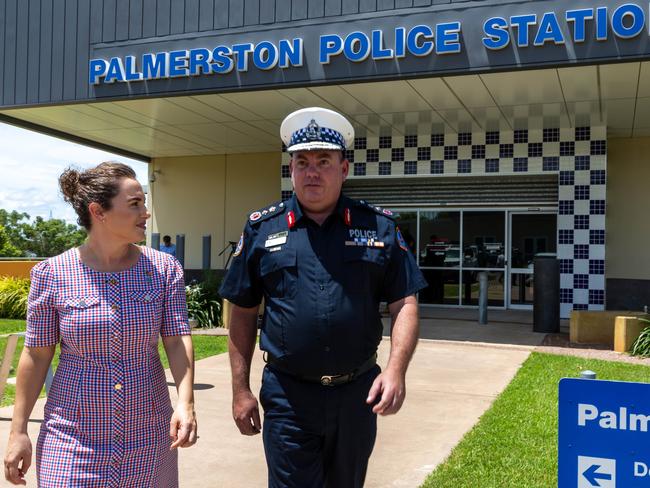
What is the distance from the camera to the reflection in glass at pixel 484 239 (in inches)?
565

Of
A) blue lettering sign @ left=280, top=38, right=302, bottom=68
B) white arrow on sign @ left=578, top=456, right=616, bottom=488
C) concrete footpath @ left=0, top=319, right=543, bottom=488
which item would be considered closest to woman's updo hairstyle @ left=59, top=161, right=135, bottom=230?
white arrow on sign @ left=578, top=456, right=616, bottom=488

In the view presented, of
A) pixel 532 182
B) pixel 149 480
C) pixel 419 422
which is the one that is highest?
pixel 532 182

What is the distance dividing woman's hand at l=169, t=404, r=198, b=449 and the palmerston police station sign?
7833mm

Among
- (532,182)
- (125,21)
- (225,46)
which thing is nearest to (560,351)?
(532,182)

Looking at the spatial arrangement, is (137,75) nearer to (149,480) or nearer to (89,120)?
(89,120)

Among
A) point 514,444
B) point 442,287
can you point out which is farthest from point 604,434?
point 442,287

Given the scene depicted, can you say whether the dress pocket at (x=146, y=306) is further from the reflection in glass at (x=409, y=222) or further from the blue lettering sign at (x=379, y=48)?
the reflection in glass at (x=409, y=222)

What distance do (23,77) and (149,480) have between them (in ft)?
37.8

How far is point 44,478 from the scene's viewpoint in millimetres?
2293

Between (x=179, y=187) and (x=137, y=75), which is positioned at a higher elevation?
(x=137, y=75)

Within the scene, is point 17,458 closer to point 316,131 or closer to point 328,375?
point 328,375

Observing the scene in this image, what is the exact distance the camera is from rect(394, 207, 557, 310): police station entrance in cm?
1403

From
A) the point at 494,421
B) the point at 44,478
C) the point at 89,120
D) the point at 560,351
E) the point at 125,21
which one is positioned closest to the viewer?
the point at 44,478

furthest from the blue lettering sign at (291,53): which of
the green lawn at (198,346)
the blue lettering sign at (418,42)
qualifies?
the green lawn at (198,346)
